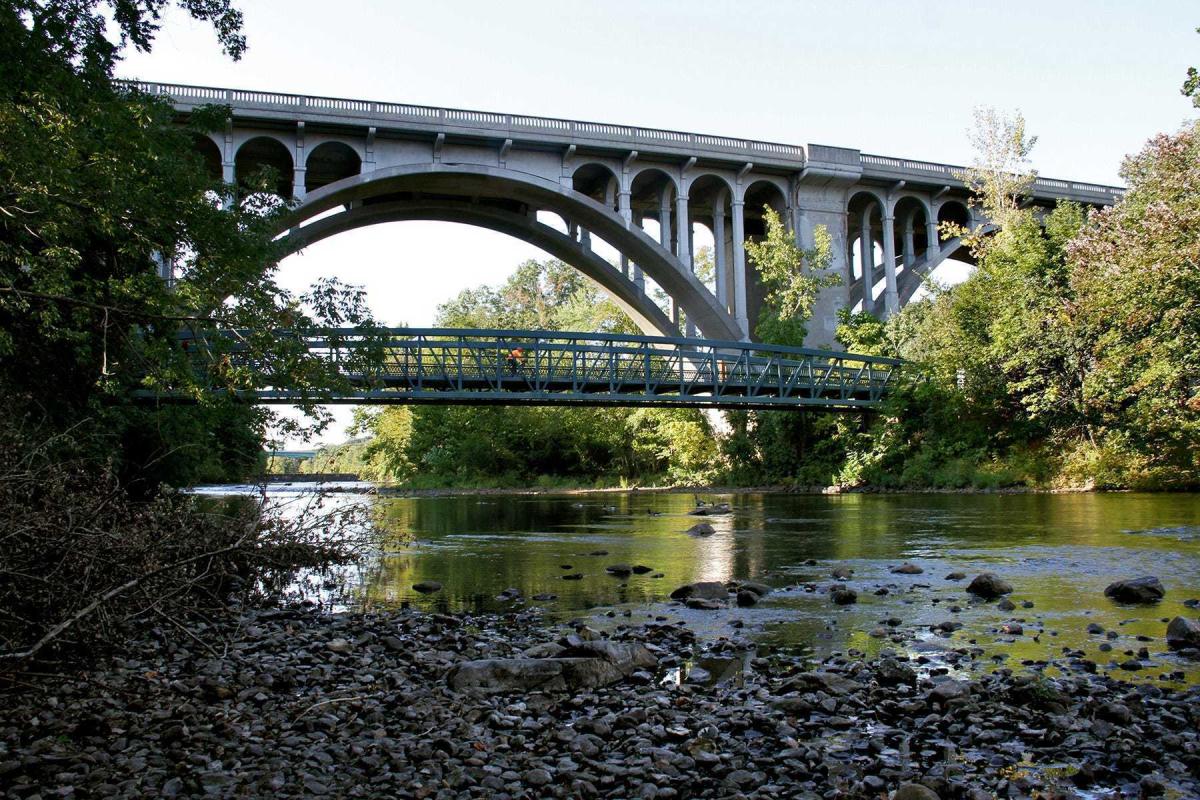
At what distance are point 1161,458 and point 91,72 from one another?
30653 mm

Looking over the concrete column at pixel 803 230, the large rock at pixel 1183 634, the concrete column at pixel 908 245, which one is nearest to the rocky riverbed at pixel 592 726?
the large rock at pixel 1183 634

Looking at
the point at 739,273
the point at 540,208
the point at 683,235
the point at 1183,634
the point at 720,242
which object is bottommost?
the point at 1183,634

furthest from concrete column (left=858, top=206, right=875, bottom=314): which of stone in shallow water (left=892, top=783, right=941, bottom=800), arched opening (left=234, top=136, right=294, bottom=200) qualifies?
stone in shallow water (left=892, top=783, right=941, bottom=800)

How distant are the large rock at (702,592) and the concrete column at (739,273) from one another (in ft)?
119

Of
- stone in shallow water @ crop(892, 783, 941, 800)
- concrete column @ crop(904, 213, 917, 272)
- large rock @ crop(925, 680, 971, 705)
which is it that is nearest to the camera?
stone in shallow water @ crop(892, 783, 941, 800)

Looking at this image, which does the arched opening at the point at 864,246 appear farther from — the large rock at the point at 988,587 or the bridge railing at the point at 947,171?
the large rock at the point at 988,587

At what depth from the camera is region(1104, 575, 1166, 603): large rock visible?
8.45 metres

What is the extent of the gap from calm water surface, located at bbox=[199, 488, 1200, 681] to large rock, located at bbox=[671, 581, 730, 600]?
283mm

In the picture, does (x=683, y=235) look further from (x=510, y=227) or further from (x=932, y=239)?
(x=932, y=239)

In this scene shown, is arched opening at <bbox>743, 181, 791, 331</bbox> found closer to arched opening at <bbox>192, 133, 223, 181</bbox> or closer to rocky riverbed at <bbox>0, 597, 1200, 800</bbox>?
arched opening at <bbox>192, 133, 223, 181</bbox>

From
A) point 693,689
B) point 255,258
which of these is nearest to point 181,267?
point 255,258

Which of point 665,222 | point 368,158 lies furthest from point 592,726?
point 665,222

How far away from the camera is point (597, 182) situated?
154 feet

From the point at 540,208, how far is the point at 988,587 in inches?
1468
